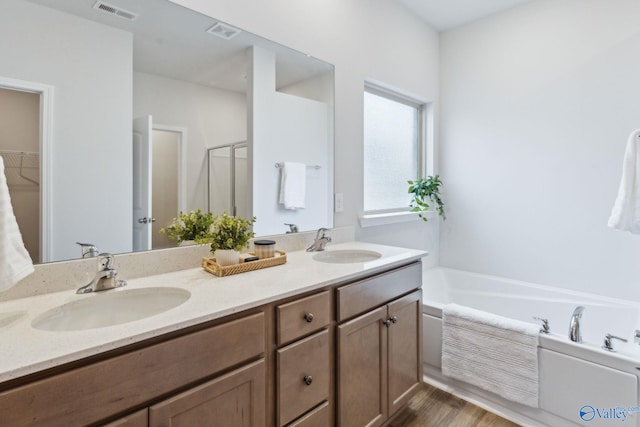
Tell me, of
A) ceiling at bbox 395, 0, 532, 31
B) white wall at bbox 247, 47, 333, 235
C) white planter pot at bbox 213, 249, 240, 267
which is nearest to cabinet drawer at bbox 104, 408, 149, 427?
white planter pot at bbox 213, 249, 240, 267

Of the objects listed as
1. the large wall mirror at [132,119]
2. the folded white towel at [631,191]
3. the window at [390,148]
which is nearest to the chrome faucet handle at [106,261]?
the large wall mirror at [132,119]

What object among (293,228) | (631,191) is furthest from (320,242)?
(631,191)

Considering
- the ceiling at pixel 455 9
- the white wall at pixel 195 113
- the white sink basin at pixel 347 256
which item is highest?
the ceiling at pixel 455 9

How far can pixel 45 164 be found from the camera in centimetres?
109

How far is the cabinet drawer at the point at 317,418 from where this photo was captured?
3.76ft

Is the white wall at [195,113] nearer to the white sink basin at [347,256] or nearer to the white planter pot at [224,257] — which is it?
the white planter pot at [224,257]

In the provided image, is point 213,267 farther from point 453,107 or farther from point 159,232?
point 453,107

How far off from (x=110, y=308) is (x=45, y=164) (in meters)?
0.52

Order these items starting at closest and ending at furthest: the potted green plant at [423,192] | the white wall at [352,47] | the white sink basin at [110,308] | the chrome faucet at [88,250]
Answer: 1. the white sink basin at [110,308]
2. the chrome faucet at [88,250]
3. the white wall at [352,47]
4. the potted green plant at [423,192]

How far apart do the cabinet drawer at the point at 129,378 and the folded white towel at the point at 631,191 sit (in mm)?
1994

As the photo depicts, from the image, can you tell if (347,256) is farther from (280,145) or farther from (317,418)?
(317,418)

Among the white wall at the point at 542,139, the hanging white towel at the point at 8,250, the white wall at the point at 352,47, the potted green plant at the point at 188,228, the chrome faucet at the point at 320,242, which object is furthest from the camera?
the white wall at the point at 542,139

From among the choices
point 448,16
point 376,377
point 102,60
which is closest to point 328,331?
point 376,377

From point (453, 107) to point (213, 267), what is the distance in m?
2.57
